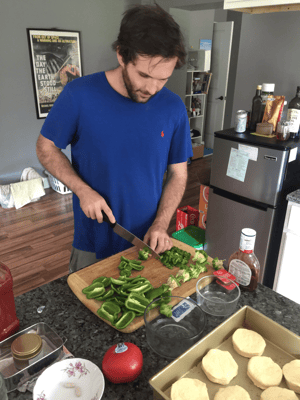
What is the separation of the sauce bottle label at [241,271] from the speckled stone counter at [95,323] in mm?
45

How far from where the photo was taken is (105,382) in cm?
75

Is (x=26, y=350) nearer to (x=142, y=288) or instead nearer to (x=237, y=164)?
(x=142, y=288)

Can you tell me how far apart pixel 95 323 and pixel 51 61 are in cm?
402

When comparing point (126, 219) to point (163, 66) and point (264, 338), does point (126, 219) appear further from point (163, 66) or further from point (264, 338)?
point (264, 338)

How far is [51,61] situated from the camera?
4.13 m

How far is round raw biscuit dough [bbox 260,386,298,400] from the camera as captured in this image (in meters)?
0.66

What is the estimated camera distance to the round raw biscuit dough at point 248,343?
2.53 ft

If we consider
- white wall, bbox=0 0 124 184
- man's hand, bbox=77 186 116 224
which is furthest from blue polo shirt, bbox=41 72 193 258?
white wall, bbox=0 0 124 184

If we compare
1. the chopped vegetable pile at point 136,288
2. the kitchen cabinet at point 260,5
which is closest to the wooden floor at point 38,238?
the kitchen cabinet at point 260,5

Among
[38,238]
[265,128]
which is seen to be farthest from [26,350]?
[38,238]

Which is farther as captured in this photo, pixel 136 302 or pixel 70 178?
pixel 70 178

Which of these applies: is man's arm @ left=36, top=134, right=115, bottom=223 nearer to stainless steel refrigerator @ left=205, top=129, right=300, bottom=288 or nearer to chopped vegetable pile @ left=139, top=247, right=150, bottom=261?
chopped vegetable pile @ left=139, top=247, right=150, bottom=261

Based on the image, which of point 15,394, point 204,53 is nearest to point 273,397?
point 15,394

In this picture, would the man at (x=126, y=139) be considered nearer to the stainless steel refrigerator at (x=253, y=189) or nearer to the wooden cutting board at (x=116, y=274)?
the wooden cutting board at (x=116, y=274)
